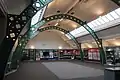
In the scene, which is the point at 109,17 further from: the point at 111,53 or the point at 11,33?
the point at 11,33

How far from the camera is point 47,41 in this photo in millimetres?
31875

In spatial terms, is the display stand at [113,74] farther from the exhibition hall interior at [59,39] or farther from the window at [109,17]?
the window at [109,17]

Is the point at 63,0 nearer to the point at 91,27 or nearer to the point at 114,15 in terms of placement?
the point at 114,15

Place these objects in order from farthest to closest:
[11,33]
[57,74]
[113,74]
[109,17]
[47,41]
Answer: [47,41]
[109,17]
[57,74]
[11,33]
[113,74]

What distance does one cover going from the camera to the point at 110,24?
15.1 meters

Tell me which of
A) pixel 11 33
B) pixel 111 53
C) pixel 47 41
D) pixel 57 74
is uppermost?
pixel 47 41

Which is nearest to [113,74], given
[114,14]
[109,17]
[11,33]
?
[11,33]

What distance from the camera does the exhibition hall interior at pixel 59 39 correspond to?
7164 mm

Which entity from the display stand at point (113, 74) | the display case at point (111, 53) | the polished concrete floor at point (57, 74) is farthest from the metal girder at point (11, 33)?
the display case at point (111, 53)

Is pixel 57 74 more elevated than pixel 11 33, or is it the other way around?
pixel 11 33

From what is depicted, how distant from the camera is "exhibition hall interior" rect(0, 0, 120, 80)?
716cm

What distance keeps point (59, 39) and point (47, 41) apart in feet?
7.98

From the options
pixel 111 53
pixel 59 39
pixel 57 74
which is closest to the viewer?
pixel 57 74

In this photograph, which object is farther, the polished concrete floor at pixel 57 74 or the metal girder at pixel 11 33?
the polished concrete floor at pixel 57 74
